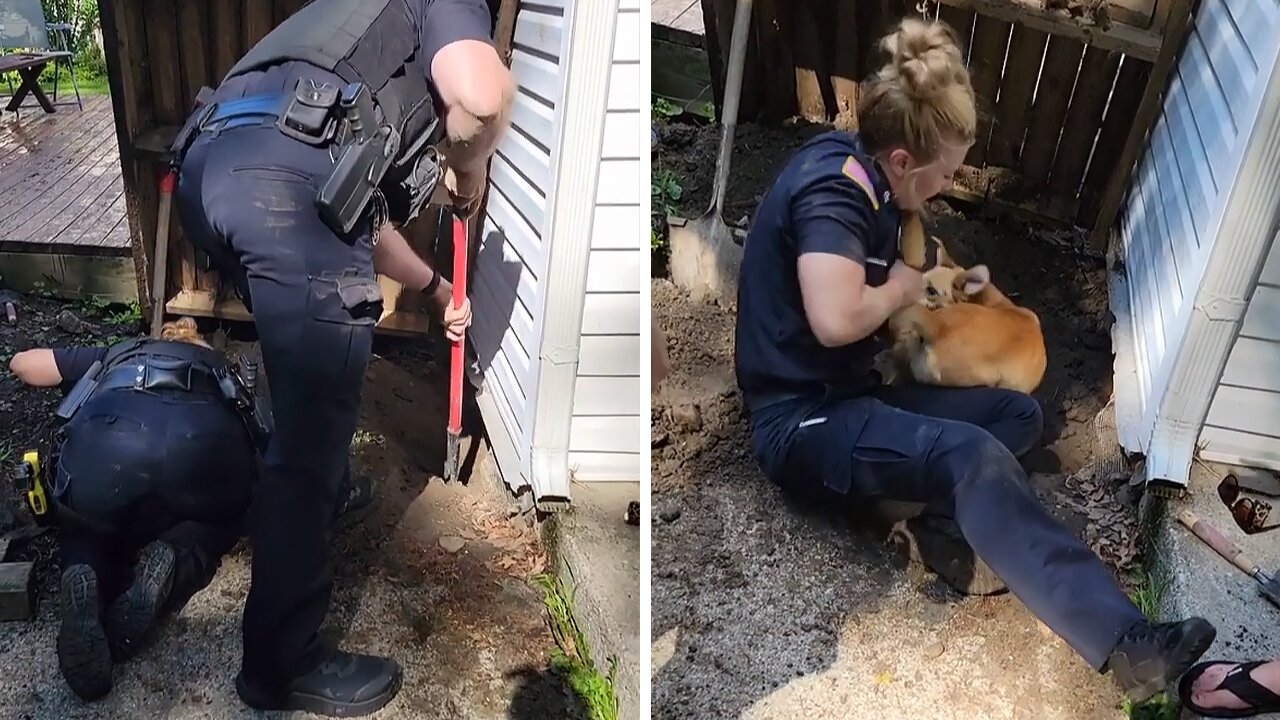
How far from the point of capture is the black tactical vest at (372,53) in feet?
3.65

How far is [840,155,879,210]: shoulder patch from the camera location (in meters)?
1.16

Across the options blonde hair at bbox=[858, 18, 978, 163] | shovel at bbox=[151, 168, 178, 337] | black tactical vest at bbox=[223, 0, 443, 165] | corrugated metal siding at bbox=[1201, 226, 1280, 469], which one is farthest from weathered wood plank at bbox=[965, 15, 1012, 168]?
shovel at bbox=[151, 168, 178, 337]

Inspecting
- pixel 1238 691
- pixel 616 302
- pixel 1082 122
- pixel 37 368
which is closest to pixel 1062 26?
pixel 1082 122

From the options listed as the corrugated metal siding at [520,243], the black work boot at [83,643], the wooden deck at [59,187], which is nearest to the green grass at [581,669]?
the corrugated metal siding at [520,243]

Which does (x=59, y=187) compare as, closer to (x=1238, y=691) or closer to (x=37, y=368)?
(x=37, y=368)

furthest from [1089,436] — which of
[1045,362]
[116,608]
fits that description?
[116,608]

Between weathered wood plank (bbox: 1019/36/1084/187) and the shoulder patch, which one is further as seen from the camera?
weathered wood plank (bbox: 1019/36/1084/187)

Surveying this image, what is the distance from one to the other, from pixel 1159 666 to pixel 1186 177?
2.52ft

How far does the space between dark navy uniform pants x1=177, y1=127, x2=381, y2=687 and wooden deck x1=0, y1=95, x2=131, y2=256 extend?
150 mm

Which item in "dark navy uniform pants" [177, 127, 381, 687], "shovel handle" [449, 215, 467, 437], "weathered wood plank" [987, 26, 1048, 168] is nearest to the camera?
"dark navy uniform pants" [177, 127, 381, 687]

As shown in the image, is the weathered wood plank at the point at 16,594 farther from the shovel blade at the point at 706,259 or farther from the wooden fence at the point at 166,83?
the shovel blade at the point at 706,259

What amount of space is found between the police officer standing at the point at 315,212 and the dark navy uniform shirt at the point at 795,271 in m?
0.37

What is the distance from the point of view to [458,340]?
144 cm

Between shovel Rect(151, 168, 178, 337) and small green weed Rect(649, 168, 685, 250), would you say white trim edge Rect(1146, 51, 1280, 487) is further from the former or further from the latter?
shovel Rect(151, 168, 178, 337)
